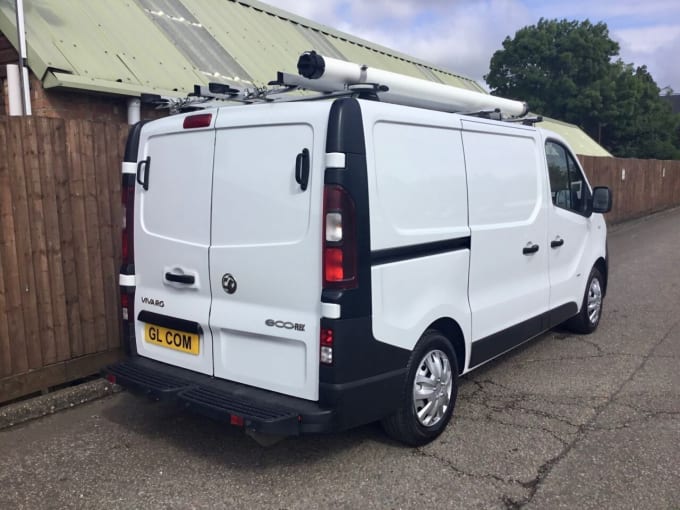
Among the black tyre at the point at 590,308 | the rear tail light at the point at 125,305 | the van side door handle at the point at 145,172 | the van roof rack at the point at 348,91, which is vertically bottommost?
the black tyre at the point at 590,308

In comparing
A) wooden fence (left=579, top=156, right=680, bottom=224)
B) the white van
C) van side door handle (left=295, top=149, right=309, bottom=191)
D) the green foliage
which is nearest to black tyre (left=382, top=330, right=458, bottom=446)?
the white van

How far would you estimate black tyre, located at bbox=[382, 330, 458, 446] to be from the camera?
387cm

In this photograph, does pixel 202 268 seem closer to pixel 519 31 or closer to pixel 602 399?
pixel 602 399

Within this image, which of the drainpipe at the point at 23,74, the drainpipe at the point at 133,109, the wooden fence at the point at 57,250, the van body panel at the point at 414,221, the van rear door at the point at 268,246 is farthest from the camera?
the drainpipe at the point at 133,109

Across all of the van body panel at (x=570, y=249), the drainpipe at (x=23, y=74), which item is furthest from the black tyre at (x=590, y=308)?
the drainpipe at (x=23, y=74)

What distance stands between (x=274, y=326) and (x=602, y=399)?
2.77 metres

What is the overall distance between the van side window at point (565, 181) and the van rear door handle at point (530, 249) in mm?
603

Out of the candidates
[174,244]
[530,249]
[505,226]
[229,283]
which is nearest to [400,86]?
[505,226]

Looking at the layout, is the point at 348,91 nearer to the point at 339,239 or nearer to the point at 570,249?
the point at 339,239

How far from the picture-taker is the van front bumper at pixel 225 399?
132 inches

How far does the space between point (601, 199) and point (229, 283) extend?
4066 millimetres

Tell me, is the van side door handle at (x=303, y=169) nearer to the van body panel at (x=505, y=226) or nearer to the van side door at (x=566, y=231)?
the van body panel at (x=505, y=226)

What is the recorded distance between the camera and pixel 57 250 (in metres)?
4.86

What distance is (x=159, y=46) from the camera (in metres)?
8.43
